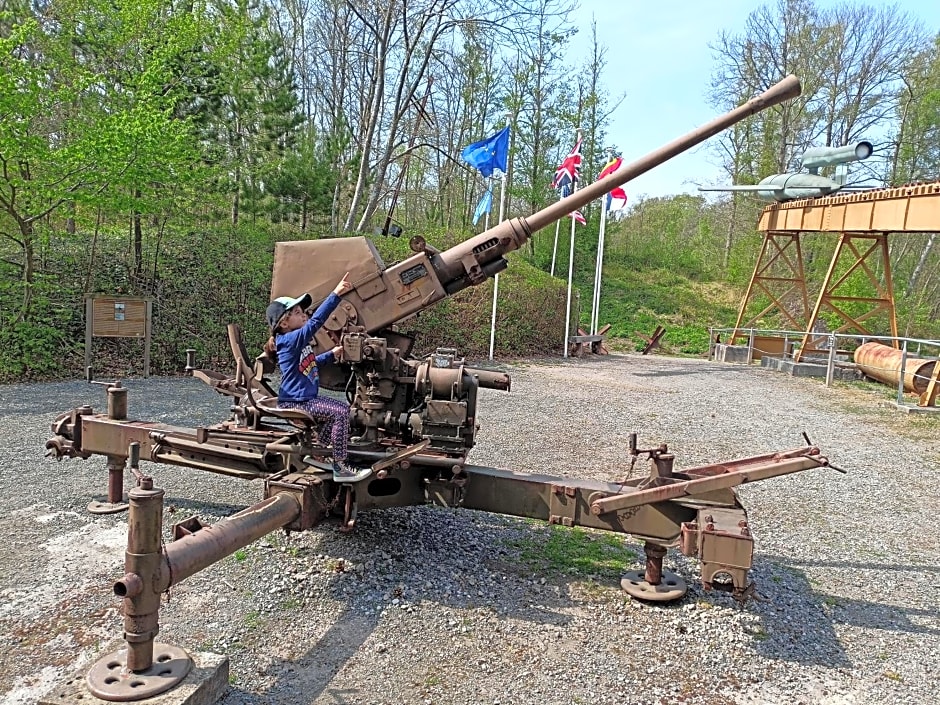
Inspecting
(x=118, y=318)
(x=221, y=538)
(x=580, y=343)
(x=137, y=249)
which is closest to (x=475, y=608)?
(x=221, y=538)

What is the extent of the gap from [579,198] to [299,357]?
2.20 meters

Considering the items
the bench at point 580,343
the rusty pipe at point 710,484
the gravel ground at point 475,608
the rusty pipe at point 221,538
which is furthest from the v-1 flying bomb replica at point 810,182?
the rusty pipe at point 221,538

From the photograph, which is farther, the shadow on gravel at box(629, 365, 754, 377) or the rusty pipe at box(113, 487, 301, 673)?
the shadow on gravel at box(629, 365, 754, 377)

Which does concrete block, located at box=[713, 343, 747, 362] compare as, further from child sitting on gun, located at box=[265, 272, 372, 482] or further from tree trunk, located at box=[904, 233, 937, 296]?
child sitting on gun, located at box=[265, 272, 372, 482]

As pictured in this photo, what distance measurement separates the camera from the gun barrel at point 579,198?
14.7 feet

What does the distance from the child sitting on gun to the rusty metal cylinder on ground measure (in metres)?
11.9

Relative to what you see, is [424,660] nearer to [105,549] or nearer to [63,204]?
[105,549]

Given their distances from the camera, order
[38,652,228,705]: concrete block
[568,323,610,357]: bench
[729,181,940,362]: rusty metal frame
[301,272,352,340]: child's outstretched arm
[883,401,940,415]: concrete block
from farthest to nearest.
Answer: [568,323,610,357]: bench < [729,181,940,362]: rusty metal frame < [883,401,940,415]: concrete block < [301,272,352,340]: child's outstretched arm < [38,652,228,705]: concrete block

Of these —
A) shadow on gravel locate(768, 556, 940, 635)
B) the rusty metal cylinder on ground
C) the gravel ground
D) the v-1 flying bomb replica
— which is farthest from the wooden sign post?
the v-1 flying bomb replica

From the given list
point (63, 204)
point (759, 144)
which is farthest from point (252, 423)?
point (759, 144)

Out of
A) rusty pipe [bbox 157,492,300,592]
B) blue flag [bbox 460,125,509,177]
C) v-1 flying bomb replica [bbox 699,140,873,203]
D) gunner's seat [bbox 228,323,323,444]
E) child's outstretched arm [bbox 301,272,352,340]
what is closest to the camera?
rusty pipe [bbox 157,492,300,592]

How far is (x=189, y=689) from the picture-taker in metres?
2.73

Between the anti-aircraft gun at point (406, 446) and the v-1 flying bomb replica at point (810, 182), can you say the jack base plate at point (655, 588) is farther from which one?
the v-1 flying bomb replica at point (810, 182)

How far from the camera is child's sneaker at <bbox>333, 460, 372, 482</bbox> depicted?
3.93 metres
